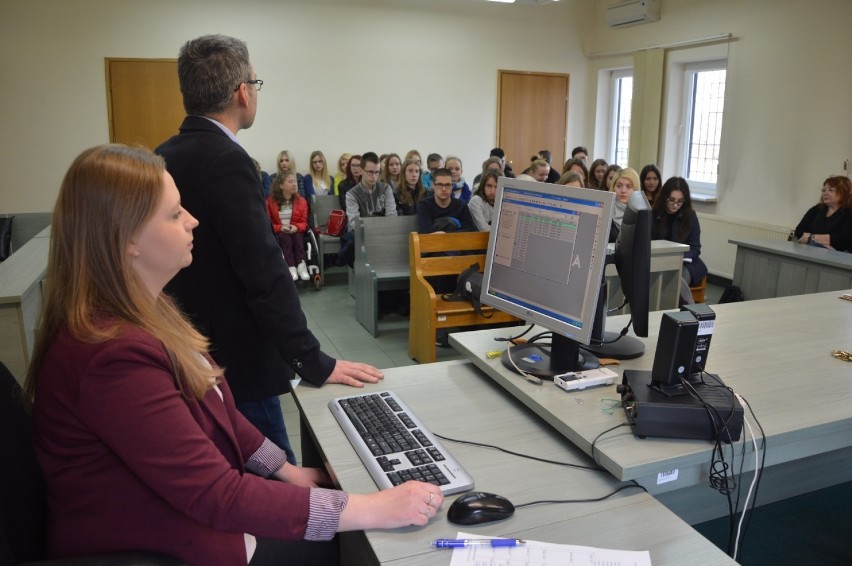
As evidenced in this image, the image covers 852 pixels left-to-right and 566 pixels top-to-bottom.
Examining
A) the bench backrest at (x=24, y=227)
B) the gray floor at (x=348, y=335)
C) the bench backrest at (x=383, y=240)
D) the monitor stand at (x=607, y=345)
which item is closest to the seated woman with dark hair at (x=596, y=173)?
the gray floor at (x=348, y=335)

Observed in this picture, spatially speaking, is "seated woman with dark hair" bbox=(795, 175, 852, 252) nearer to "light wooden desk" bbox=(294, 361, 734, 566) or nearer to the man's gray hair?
"light wooden desk" bbox=(294, 361, 734, 566)

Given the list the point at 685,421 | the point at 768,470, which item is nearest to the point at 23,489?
the point at 685,421

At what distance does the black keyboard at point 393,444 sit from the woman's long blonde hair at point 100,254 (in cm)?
44

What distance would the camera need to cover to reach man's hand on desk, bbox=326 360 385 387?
1.73m

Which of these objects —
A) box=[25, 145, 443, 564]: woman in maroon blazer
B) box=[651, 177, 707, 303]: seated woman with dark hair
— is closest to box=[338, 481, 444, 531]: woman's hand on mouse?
box=[25, 145, 443, 564]: woman in maroon blazer

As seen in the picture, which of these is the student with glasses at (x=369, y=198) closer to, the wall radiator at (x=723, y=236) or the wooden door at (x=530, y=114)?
the wooden door at (x=530, y=114)

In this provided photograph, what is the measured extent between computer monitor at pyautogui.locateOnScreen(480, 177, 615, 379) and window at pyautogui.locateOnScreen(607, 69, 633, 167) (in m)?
7.57

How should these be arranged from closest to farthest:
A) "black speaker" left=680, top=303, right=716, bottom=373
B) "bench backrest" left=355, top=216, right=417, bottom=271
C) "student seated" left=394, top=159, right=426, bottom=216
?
"black speaker" left=680, top=303, right=716, bottom=373
"bench backrest" left=355, top=216, right=417, bottom=271
"student seated" left=394, top=159, right=426, bottom=216

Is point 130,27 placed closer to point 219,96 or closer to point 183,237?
point 219,96

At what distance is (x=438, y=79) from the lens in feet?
27.5

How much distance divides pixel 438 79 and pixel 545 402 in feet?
24.4

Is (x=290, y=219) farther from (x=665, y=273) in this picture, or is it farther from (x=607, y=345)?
(x=607, y=345)

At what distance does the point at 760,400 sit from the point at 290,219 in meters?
5.29

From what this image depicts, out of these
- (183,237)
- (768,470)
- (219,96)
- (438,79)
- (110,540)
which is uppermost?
(438,79)
